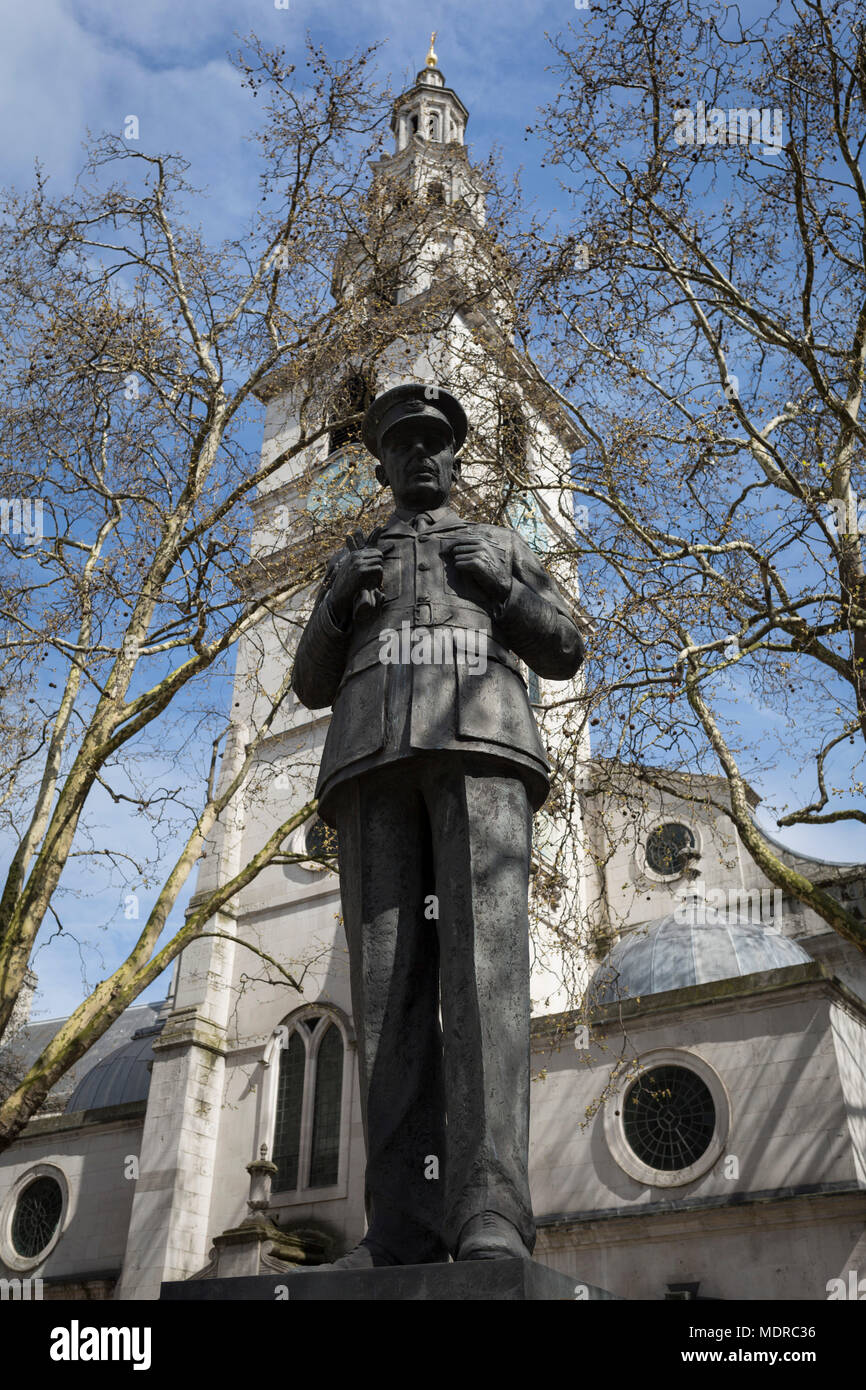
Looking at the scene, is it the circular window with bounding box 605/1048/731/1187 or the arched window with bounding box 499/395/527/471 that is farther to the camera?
the circular window with bounding box 605/1048/731/1187

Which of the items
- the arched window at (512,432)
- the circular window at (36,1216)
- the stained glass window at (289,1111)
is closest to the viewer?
the arched window at (512,432)

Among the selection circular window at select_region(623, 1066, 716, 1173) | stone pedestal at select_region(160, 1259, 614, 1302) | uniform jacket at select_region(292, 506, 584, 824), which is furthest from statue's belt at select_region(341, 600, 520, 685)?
circular window at select_region(623, 1066, 716, 1173)

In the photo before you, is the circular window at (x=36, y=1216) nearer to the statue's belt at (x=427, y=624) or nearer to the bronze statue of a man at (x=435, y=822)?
the bronze statue of a man at (x=435, y=822)

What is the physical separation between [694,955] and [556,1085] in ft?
11.4

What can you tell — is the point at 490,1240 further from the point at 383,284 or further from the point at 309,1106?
the point at 309,1106

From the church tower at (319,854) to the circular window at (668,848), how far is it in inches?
131

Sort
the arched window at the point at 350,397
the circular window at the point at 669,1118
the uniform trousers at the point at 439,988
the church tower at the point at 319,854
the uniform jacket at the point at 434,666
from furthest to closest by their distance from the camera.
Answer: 1. the circular window at the point at 669,1118
2. the arched window at the point at 350,397
3. the church tower at the point at 319,854
4. the uniform jacket at the point at 434,666
5. the uniform trousers at the point at 439,988

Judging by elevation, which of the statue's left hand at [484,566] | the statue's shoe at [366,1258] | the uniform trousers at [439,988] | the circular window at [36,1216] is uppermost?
the statue's left hand at [484,566]

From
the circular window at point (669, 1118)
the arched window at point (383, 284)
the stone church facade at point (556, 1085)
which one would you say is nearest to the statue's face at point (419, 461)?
the stone church facade at point (556, 1085)

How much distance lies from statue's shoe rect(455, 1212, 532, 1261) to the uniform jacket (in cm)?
161

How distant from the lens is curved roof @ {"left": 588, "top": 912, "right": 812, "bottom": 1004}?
20.3 meters

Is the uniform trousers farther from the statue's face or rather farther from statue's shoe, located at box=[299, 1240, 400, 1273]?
the statue's face

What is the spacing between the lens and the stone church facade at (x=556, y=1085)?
16.3 metres
